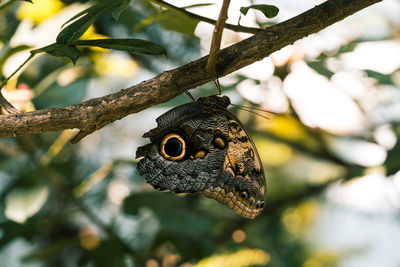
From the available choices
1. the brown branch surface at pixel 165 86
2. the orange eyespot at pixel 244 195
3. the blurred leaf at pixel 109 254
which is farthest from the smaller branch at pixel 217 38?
the blurred leaf at pixel 109 254

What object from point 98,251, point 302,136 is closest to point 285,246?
point 302,136

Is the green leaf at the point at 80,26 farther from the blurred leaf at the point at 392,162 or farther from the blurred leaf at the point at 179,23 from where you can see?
the blurred leaf at the point at 392,162

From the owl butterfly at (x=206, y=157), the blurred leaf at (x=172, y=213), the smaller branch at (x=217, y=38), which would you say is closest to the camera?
the smaller branch at (x=217, y=38)

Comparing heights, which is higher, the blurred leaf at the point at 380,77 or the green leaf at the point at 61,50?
the blurred leaf at the point at 380,77

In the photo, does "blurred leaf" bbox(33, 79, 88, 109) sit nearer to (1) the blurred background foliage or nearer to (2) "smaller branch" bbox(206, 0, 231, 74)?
(1) the blurred background foliage

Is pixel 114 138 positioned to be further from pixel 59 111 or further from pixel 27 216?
pixel 59 111

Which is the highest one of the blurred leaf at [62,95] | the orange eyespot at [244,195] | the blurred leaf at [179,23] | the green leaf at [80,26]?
the blurred leaf at [62,95]

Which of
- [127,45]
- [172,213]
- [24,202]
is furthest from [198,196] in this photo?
[127,45]
